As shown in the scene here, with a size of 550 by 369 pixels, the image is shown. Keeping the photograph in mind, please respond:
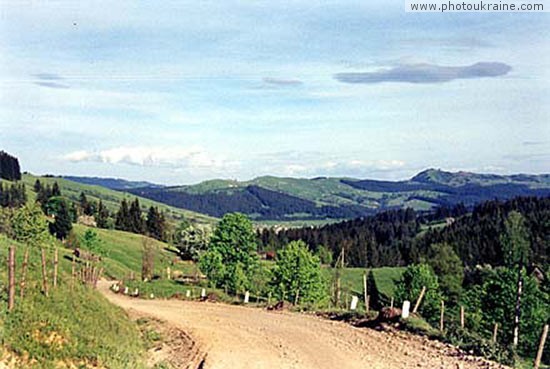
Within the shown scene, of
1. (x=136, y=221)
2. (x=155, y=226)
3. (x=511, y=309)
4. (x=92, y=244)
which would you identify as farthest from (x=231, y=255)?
(x=155, y=226)

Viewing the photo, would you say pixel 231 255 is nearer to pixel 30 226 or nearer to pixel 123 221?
pixel 30 226

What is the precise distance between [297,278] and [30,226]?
33.1m


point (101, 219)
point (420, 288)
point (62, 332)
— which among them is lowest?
point (420, 288)

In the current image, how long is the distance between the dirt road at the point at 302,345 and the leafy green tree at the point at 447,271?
8681 cm

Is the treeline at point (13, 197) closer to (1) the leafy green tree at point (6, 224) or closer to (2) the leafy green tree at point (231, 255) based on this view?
(1) the leafy green tree at point (6, 224)

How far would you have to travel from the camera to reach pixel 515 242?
15612cm

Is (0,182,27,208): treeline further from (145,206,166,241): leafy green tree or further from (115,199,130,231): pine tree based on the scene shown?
(145,206,166,241): leafy green tree

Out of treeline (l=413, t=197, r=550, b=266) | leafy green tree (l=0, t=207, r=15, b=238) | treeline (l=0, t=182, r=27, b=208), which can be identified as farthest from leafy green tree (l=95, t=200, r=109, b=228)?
treeline (l=413, t=197, r=550, b=266)

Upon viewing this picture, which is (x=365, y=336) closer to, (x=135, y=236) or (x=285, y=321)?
(x=285, y=321)

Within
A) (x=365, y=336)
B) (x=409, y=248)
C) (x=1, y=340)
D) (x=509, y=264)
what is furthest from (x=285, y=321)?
(x=409, y=248)

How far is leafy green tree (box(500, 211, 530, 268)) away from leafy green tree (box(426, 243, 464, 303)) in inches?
1135

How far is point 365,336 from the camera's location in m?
28.0

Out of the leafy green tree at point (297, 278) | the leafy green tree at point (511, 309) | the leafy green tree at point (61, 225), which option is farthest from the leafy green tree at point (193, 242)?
the leafy green tree at point (511, 309)

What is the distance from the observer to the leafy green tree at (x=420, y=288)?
273 feet
